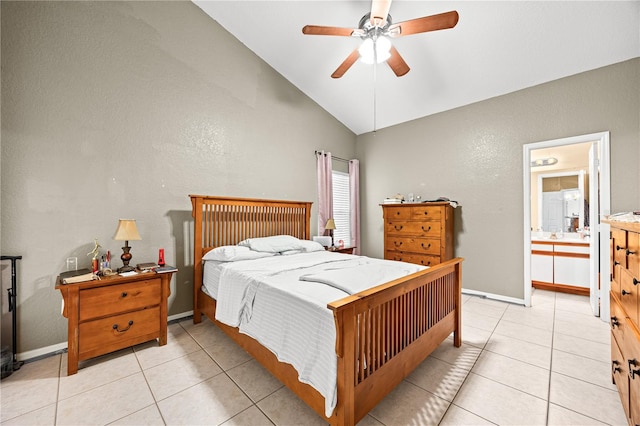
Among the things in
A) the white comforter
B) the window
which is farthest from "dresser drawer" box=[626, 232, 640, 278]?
the window

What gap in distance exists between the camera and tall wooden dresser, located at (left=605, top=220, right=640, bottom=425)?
120 centimetres

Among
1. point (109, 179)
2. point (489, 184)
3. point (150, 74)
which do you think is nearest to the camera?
point (109, 179)

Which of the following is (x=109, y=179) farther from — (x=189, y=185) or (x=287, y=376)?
(x=287, y=376)

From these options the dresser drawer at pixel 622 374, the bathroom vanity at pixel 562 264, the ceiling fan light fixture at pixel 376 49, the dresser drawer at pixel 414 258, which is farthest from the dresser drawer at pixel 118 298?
the bathroom vanity at pixel 562 264

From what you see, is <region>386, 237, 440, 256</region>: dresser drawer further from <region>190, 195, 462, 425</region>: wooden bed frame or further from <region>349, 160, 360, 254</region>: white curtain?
<region>190, 195, 462, 425</region>: wooden bed frame

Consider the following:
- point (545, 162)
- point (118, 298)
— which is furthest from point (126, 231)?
point (545, 162)

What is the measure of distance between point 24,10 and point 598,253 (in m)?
6.17

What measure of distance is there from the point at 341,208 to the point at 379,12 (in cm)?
334

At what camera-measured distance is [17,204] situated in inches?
85.6

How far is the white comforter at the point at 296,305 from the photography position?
1.39 metres

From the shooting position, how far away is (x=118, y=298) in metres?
2.23

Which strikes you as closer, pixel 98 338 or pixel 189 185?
pixel 98 338

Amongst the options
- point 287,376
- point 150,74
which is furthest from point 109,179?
point 287,376

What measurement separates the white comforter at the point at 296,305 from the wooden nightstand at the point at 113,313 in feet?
2.00
